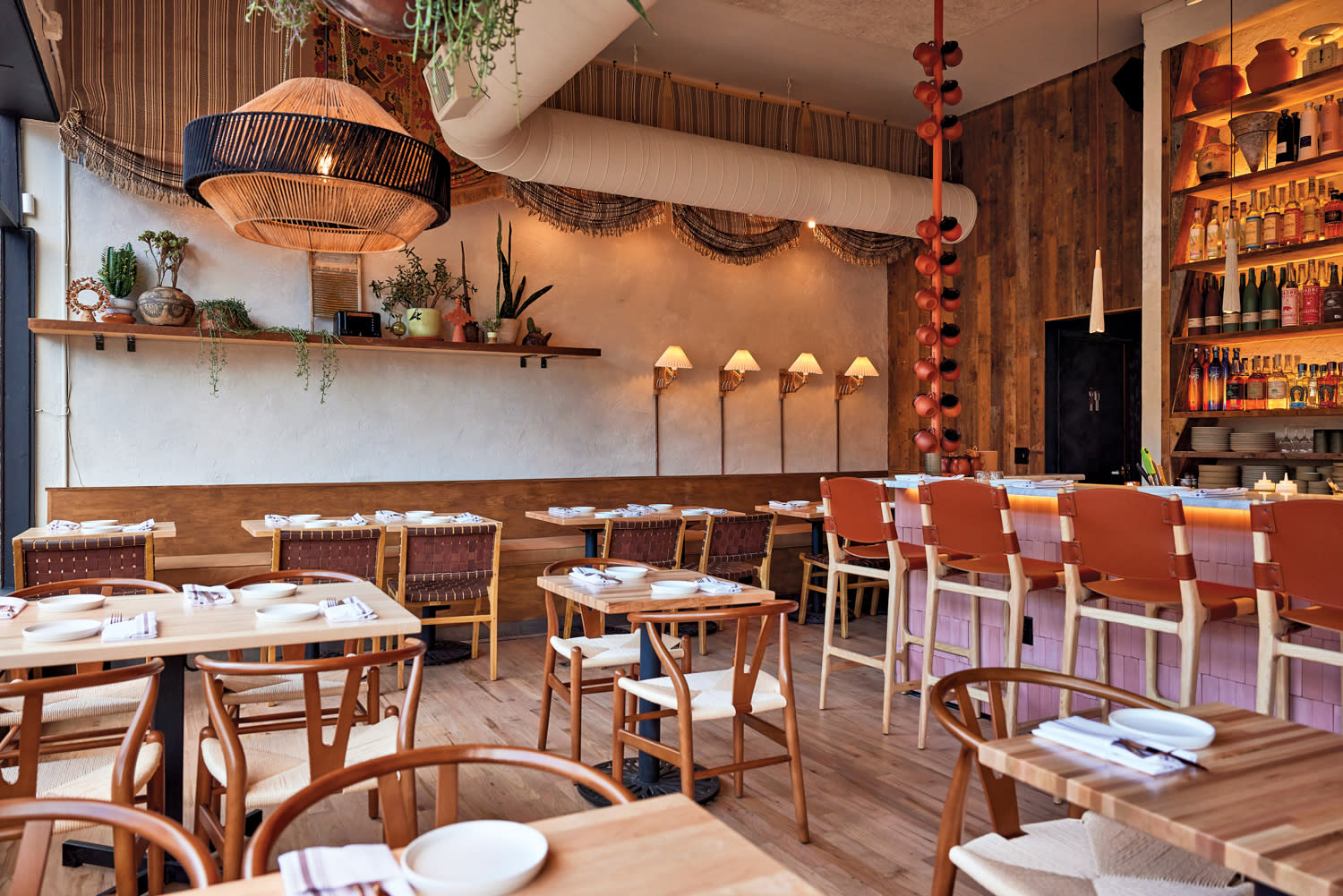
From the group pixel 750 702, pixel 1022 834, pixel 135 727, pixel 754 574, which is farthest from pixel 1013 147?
pixel 135 727

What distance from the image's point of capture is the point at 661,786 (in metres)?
3.21

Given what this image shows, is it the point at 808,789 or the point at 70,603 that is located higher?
the point at 70,603

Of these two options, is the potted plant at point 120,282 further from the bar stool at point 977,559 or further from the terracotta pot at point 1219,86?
the terracotta pot at point 1219,86

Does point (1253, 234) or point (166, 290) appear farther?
point (166, 290)

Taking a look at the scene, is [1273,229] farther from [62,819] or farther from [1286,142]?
[62,819]

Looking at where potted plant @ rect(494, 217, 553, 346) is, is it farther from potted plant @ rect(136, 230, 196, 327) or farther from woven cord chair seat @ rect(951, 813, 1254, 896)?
woven cord chair seat @ rect(951, 813, 1254, 896)

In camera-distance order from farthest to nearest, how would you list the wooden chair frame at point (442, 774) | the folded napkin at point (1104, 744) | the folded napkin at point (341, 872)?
the folded napkin at point (1104, 744), the wooden chair frame at point (442, 774), the folded napkin at point (341, 872)

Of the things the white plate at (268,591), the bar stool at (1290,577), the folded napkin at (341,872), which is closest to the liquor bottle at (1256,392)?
the bar stool at (1290,577)

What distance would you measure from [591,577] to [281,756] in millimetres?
1210

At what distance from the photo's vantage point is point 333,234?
153 inches

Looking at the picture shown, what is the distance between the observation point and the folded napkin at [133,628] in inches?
89.7

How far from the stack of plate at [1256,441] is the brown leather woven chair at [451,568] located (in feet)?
14.0

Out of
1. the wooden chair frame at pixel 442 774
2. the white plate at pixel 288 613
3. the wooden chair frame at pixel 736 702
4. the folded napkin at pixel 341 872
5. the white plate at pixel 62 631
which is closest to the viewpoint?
the folded napkin at pixel 341 872

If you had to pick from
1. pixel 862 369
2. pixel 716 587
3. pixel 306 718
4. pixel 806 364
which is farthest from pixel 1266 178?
pixel 306 718
